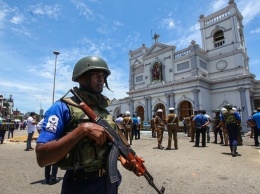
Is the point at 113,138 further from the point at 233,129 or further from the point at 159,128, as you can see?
the point at 159,128

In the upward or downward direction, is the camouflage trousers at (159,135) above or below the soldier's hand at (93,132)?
below

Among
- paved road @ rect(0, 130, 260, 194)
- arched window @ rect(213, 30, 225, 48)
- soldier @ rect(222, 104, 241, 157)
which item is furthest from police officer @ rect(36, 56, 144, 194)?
arched window @ rect(213, 30, 225, 48)

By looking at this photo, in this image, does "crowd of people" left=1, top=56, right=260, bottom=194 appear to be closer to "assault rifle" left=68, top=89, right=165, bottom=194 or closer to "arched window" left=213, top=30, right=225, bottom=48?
"assault rifle" left=68, top=89, right=165, bottom=194

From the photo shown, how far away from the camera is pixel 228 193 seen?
10.6ft

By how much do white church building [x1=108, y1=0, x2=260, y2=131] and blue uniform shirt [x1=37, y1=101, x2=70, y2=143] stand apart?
70.2 ft

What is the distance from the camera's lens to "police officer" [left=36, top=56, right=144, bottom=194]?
1.27 m

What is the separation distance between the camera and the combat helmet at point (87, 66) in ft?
5.66

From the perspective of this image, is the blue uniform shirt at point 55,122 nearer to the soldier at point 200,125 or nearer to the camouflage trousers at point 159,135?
the camouflage trousers at point 159,135

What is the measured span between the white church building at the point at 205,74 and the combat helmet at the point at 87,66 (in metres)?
21.0

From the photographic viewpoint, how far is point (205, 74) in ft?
77.0

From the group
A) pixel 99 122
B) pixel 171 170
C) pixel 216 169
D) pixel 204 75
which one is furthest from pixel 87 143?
pixel 204 75

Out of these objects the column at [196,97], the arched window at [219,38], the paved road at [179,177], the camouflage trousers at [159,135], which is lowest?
the paved road at [179,177]

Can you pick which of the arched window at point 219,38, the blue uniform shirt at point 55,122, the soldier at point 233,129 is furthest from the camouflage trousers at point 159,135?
the arched window at point 219,38

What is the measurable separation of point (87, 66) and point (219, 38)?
26.6m
